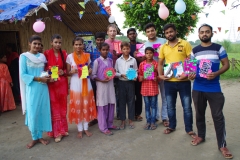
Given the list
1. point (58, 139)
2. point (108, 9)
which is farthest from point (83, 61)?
point (108, 9)

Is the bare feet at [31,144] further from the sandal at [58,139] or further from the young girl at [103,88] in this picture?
the young girl at [103,88]

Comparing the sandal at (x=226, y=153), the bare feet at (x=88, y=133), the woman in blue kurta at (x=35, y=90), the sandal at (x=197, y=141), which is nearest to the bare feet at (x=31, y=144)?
the woman in blue kurta at (x=35, y=90)

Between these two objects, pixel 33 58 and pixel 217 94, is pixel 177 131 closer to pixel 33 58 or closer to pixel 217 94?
pixel 217 94

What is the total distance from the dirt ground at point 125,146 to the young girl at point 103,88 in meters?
0.29

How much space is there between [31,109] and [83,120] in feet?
3.06

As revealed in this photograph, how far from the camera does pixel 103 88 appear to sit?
12.7ft

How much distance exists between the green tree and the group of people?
6.85 metres

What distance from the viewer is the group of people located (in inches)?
118

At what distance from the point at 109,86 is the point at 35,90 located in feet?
4.33

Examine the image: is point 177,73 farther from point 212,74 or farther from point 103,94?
point 103,94

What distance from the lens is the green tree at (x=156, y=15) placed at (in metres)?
10.4

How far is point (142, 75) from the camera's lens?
403cm

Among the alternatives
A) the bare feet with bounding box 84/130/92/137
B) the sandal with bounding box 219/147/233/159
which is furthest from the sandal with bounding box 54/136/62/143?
the sandal with bounding box 219/147/233/159

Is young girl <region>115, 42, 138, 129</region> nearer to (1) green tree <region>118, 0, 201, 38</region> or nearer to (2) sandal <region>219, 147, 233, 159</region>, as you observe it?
(2) sandal <region>219, 147, 233, 159</region>
